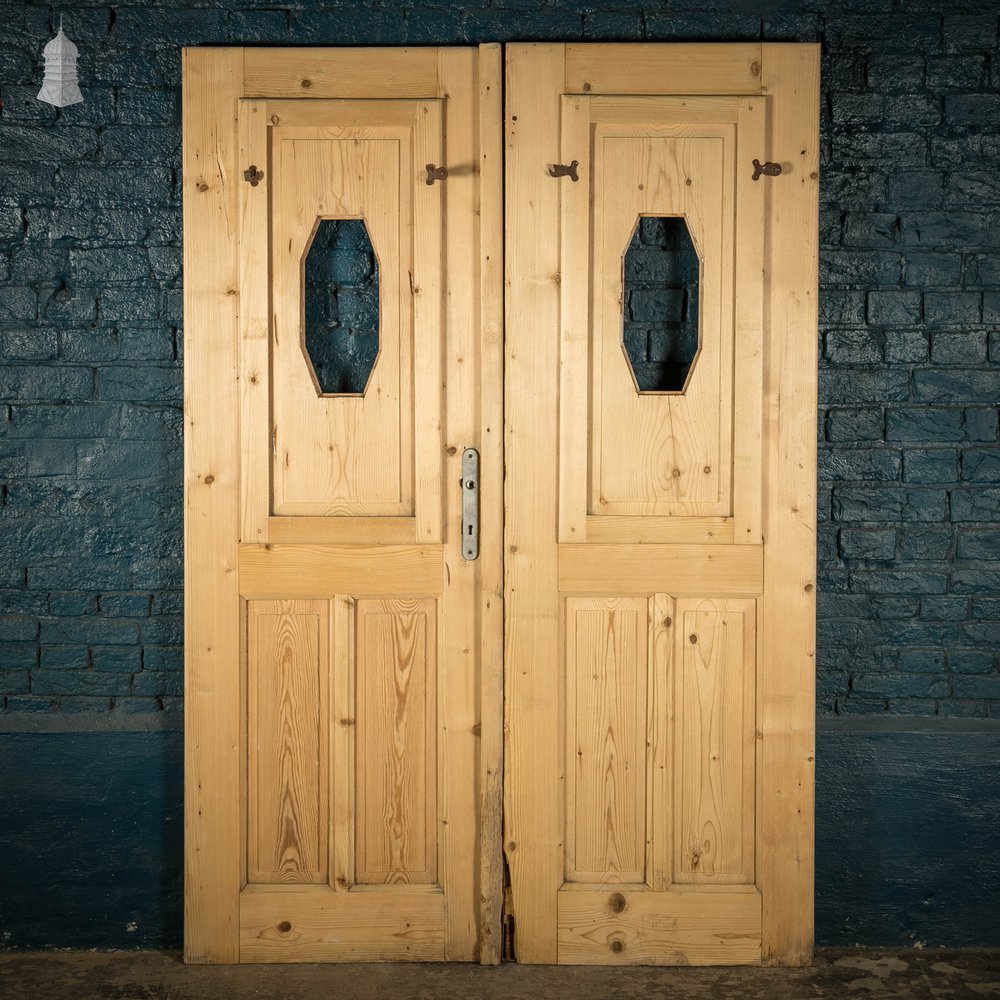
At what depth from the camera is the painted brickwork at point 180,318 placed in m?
2.66

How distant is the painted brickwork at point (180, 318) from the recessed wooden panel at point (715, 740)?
277 millimetres

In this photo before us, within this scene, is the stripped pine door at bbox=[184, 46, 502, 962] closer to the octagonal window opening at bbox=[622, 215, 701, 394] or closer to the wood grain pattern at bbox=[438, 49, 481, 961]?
the wood grain pattern at bbox=[438, 49, 481, 961]

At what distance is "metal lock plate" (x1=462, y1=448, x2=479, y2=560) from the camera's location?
8.61ft

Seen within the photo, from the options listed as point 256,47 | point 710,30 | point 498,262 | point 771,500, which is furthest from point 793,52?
point 256,47

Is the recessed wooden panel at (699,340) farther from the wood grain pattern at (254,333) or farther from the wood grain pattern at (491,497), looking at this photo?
the wood grain pattern at (254,333)

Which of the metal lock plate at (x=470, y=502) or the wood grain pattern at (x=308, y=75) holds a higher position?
the wood grain pattern at (x=308, y=75)

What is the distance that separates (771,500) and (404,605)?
981 mm

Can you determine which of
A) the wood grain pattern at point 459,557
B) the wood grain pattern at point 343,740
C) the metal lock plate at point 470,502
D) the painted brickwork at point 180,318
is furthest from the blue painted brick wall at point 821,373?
the metal lock plate at point 470,502

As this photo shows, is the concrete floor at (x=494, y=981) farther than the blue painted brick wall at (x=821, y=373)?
No

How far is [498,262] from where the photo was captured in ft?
8.55

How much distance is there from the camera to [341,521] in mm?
2648

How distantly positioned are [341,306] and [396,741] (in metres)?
1.16

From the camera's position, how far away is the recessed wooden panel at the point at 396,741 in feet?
8.73

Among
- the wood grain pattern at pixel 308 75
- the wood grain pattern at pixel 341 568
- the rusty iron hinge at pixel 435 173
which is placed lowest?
the wood grain pattern at pixel 341 568
